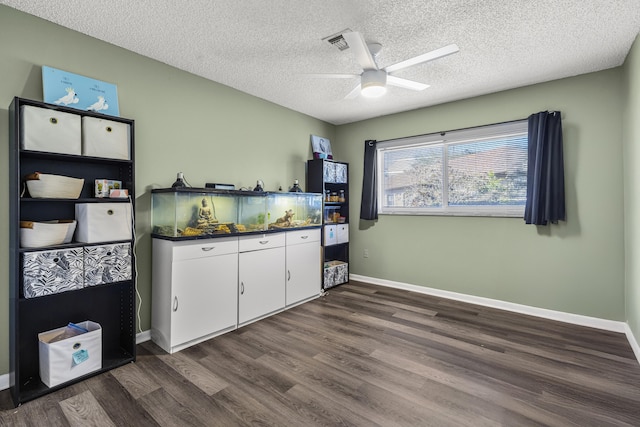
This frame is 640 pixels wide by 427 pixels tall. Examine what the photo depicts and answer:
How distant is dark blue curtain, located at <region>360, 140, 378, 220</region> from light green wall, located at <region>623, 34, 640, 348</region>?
2.63m

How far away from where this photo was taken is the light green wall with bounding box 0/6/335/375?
2080mm

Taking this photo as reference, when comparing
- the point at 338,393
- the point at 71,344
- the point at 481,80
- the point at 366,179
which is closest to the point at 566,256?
the point at 481,80

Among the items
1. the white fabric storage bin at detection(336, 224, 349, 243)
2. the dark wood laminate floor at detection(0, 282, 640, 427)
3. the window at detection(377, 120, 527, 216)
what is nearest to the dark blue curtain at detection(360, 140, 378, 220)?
the window at detection(377, 120, 527, 216)

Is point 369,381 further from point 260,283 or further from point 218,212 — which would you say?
point 218,212

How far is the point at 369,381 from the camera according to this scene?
2.10 metres

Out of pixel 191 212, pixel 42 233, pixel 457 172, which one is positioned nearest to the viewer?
pixel 42 233

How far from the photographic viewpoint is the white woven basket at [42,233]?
191cm

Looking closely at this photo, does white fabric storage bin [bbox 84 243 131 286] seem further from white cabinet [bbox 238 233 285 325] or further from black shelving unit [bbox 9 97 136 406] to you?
white cabinet [bbox 238 233 285 325]

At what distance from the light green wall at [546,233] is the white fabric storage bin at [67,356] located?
3.48 m

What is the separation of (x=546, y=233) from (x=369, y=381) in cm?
256

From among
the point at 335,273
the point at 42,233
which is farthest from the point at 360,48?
the point at 335,273

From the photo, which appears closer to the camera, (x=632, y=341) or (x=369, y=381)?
(x=369, y=381)

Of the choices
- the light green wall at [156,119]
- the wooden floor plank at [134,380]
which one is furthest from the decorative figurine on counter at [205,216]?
the wooden floor plank at [134,380]

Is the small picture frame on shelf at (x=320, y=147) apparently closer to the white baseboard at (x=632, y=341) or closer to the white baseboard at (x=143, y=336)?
the white baseboard at (x=143, y=336)
